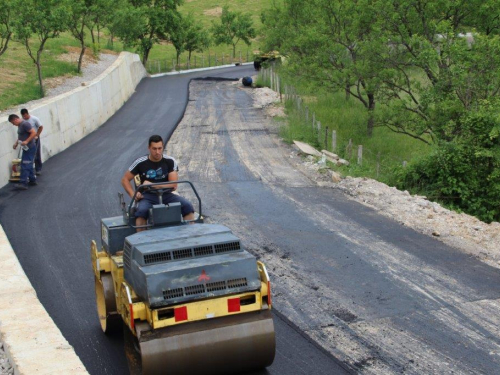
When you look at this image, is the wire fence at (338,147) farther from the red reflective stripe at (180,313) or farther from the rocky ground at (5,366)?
the rocky ground at (5,366)

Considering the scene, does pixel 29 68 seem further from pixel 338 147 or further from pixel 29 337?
pixel 29 337

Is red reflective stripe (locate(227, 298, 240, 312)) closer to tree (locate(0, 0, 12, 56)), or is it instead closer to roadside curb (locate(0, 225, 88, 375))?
roadside curb (locate(0, 225, 88, 375))

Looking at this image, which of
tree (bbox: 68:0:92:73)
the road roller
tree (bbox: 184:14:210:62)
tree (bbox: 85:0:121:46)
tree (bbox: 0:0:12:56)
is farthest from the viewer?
tree (bbox: 184:14:210:62)

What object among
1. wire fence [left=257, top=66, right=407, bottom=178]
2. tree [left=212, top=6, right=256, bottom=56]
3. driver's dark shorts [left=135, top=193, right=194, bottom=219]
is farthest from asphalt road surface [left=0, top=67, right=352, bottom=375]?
tree [left=212, top=6, right=256, bottom=56]

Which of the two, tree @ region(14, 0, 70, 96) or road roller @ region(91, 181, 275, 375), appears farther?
tree @ region(14, 0, 70, 96)

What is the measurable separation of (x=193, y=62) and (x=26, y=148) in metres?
47.7

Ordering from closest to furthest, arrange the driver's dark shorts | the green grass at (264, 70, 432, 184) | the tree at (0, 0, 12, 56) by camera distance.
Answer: the driver's dark shorts
the green grass at (264, 70, 432, 184)
the tree at (0, 0, 12, 56)

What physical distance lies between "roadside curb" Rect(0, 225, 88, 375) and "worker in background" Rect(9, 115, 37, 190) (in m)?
7.94

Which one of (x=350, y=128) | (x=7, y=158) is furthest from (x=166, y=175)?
(x=350, y=128)

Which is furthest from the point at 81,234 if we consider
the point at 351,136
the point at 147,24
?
the point at 147,24

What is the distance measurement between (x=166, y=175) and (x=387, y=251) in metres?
4.76

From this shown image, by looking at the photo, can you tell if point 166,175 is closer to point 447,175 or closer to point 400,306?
point 400,306

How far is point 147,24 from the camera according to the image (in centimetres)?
5275

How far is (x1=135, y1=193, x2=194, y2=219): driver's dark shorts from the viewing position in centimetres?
768
